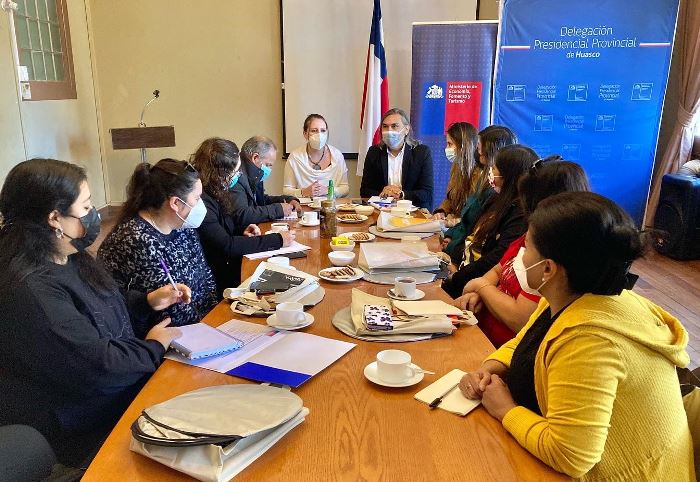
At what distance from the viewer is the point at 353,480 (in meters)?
0.94

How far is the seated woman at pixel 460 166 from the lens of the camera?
3.16m

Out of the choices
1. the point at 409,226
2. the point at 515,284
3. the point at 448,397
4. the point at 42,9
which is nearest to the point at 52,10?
the point at 42,9

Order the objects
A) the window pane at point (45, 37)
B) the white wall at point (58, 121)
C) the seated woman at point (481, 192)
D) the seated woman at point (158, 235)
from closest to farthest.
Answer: the seated woman at point (158, 235) < the seated woman at point (481, 192) < the white wall at point (58, 121) < the window pane at point (45, 37)

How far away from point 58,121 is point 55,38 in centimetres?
78

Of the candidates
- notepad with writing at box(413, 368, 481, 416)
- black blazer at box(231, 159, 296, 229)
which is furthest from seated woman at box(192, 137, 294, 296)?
notepad with writing at box(413, 368, 481, 416)

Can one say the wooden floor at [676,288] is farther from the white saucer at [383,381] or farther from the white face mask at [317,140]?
the white saucer at [383,381]

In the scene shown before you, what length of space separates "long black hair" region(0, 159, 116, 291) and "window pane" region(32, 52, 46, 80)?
3.95 meters

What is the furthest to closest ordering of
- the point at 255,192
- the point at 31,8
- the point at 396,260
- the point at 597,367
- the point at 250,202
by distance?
1. the point at 31,8
2. the point at 255,192
3. the point at 250,202
4. the point at 396,260
5. the point at 597,367

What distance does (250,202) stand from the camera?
3.16 m

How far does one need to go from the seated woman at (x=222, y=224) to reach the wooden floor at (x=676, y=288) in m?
1.06

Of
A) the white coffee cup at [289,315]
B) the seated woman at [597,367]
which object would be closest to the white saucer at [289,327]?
the white coffee cup at [289,315]

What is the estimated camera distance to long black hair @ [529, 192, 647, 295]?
1031 mm

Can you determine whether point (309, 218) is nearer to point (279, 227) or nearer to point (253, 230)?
point (279, 227)

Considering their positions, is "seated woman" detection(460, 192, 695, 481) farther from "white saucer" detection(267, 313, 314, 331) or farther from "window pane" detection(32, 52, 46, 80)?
"window pane" detection(32, 52, 46, 80)
